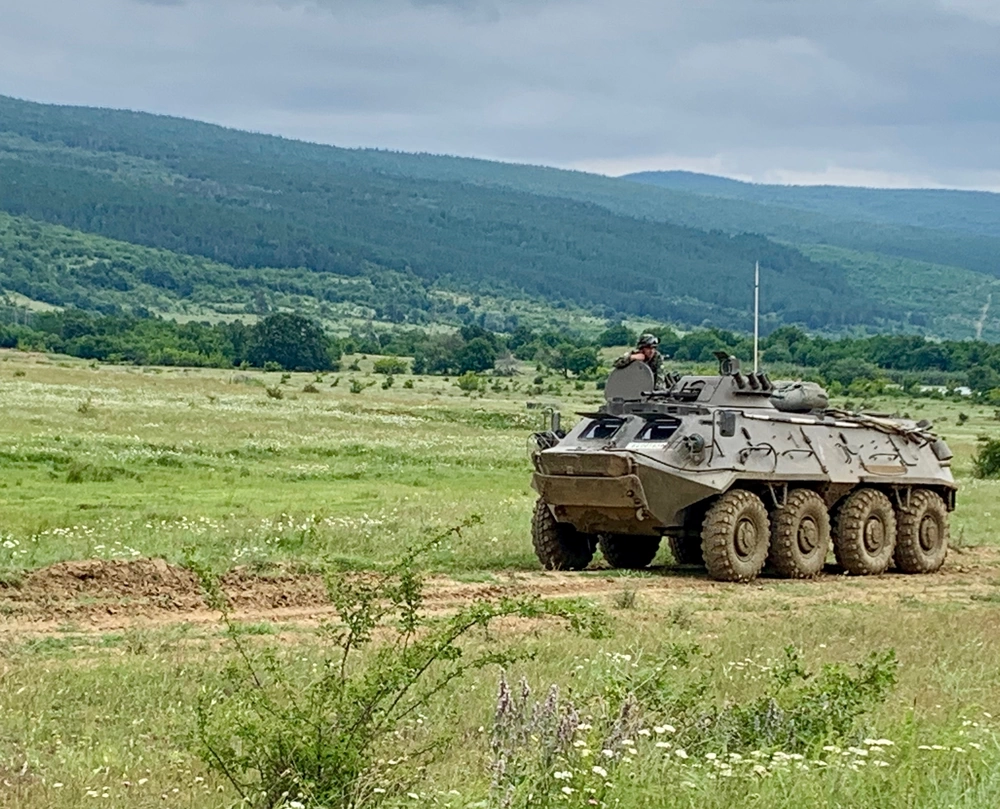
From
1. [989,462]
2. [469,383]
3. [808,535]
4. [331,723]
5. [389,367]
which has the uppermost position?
[331,723]

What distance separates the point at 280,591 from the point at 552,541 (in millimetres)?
4737

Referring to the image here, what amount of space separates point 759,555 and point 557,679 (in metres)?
8.61

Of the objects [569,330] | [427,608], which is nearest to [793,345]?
[427,608]

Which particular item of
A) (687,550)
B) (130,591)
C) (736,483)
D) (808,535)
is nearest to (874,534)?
(808,535)

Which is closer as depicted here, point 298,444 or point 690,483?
point 690,483

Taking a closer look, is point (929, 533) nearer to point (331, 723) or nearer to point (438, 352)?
point (331, 723)

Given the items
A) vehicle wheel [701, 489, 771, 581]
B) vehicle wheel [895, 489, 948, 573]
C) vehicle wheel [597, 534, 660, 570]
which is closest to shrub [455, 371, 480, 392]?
vehicle wheel [895, 489, 948, 573]

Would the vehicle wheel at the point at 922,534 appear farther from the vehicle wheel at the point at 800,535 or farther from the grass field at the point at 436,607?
the vehicle wheel at the point at 800,535

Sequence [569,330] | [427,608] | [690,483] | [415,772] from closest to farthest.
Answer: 1. [415,772]
2. [427,608]
3. [690,483]
4. [569,330]

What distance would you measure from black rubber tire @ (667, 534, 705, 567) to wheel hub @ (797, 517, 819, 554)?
61.2 inches

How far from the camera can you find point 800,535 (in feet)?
66.5

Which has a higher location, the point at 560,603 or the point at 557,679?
the point at 560,603

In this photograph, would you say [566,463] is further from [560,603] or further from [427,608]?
[560,603]

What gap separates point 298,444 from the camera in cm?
3634
